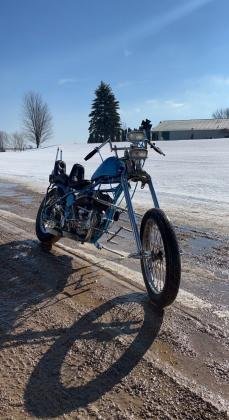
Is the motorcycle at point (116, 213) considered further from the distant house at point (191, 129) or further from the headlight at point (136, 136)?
the distant house at point (191, 129)

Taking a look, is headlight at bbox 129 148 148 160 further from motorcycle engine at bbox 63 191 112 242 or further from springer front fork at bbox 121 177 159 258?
motorcycle engine at bbox 63 191 112 242

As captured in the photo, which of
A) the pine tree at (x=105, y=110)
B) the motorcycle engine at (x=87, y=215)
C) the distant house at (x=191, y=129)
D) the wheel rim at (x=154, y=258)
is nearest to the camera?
the wheel rim at (x=154, y=258)

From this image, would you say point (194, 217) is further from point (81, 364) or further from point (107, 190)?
point (81, 364)

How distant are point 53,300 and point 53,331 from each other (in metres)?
0.73

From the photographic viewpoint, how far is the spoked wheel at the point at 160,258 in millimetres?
4125

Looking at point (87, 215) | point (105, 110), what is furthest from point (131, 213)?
point (105, 110)

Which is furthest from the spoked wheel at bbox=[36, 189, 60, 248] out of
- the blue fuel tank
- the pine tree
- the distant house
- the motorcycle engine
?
the distant house

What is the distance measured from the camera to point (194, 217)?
28.9ft

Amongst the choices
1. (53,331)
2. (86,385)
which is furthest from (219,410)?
(53,331)

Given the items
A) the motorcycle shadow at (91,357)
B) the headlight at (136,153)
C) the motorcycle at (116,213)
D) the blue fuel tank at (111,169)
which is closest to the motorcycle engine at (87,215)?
the motorcycle at (116,213)

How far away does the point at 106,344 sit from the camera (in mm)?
3748

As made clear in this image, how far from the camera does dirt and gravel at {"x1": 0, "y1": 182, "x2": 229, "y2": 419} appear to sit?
3.00 meters

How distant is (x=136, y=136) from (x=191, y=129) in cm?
7434

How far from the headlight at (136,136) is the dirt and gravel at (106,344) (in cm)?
150
